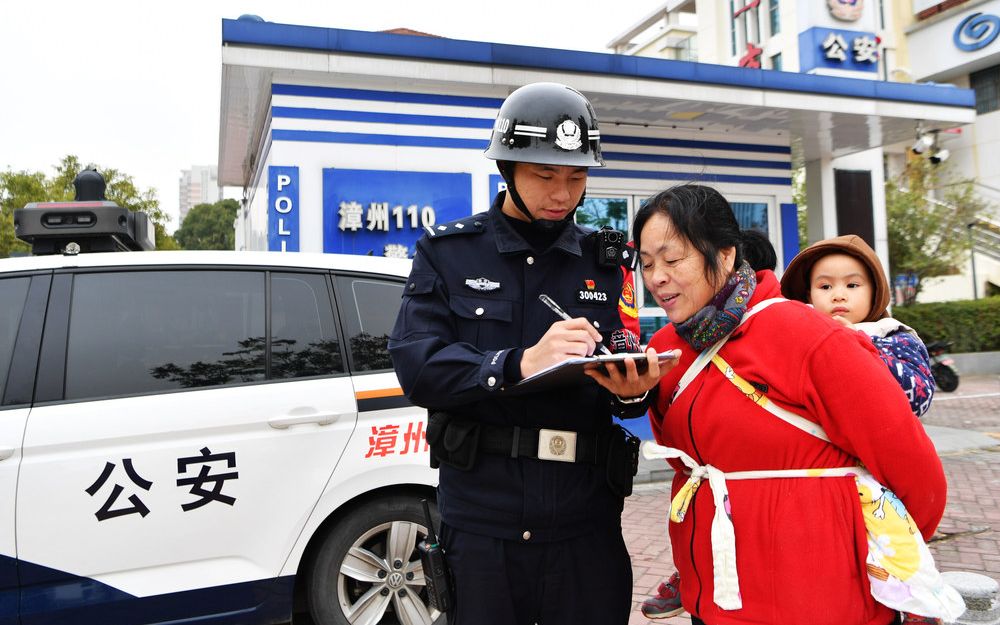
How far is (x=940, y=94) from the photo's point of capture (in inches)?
417

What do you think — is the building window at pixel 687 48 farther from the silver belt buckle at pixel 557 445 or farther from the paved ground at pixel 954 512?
the silver belt buckle at pixel 557 445

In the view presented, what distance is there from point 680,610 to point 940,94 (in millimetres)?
11300

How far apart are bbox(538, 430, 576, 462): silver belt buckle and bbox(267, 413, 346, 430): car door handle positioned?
146cm

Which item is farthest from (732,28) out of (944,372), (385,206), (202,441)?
(202,441)

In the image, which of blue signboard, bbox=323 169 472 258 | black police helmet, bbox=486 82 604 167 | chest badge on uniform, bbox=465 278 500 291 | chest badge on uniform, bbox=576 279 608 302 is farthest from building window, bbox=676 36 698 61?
chest badge on uniform, bbox=465 278 500 291

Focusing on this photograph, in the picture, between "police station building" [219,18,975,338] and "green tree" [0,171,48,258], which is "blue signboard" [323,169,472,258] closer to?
"police station building" [219,18,975,338]

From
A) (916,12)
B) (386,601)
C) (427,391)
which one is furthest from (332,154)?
(916,12)

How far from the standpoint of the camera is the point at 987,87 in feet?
94.3

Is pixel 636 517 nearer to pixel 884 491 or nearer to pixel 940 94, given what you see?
pixel 884 491

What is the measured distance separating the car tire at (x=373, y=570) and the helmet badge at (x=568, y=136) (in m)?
1.82

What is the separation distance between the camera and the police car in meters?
2.60

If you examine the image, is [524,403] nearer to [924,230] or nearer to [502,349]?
[502,349]

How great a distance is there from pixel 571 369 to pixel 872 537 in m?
0.68

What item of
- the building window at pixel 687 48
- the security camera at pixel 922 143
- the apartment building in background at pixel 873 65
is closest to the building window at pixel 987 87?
the apartment building in background at pixel 873 65
